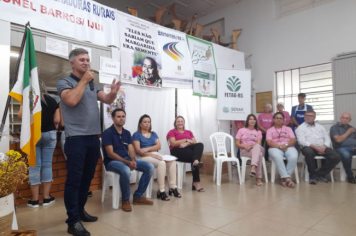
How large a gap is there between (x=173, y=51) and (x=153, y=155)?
228 centimetres

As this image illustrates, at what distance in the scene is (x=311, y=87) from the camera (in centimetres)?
580

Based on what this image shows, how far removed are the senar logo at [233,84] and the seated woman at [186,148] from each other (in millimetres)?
2114

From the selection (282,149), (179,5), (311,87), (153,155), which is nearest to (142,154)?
(153,155)

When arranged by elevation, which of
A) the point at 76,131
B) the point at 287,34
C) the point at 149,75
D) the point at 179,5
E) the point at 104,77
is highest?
the point at 179,5

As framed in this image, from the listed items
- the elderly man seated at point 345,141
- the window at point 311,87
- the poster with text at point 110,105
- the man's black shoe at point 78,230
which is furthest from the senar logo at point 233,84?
the man's black shoe at point 78,230

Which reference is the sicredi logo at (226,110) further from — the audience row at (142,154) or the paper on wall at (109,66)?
the paper on wall at (109,66)

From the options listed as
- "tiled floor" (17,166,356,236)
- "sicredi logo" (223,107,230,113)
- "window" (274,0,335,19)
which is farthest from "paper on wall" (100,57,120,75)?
"window" (274,0,335,19)

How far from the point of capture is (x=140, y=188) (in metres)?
2.85

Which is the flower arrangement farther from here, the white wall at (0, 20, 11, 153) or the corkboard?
the corkboard

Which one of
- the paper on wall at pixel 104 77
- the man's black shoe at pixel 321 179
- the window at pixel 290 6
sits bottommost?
the man's black shoe at pixel 321 179

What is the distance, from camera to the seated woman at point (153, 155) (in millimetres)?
3090

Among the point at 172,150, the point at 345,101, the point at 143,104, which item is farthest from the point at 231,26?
the point at 172,150

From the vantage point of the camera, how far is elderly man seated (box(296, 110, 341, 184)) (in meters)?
3.86

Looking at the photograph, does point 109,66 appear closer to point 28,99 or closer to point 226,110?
point 28,99
